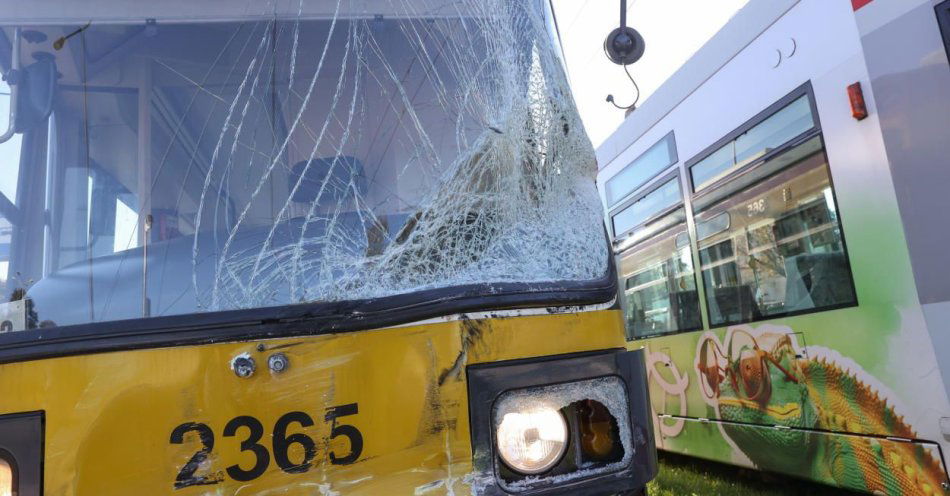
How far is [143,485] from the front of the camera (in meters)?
1.52

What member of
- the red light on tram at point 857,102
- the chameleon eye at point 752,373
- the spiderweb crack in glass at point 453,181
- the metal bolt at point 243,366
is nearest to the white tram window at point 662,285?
the chameleon eye at point 752,373

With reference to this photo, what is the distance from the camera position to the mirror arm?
1969mm

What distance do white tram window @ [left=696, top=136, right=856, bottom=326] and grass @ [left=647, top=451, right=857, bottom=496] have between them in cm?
119

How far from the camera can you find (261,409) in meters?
1.56

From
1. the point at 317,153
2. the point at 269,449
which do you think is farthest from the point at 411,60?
the point at 269,449

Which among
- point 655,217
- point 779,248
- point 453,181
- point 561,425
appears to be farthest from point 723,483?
point 453,181

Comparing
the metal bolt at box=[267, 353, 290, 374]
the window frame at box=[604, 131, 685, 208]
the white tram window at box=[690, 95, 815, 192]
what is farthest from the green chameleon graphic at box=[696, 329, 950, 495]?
the metal bolt at box=[267, 353, 290, 374]

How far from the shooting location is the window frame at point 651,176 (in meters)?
5.34

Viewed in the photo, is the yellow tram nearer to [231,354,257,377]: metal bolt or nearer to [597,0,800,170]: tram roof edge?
[231,354,257,377]: metal bolt

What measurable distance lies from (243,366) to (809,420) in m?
3.32

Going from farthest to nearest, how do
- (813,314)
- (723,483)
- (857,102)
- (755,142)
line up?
(723,483) → (755,142) → (813,314) → (857,102)

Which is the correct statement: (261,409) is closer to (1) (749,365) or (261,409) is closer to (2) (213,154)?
(2) (213,154)

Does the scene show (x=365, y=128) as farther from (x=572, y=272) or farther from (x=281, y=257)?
(x=572, y=272)

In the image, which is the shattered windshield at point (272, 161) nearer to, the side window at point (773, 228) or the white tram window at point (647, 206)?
the side window at point (773, 228)
